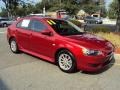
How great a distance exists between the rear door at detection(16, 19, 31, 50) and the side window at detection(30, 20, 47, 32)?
0.21 m

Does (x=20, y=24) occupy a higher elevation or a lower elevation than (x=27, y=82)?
higher

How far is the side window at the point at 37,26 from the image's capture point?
8.36m

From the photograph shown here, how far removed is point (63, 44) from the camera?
7.40 meters

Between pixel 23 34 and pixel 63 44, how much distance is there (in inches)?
87.7

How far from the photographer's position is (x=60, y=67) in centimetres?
757

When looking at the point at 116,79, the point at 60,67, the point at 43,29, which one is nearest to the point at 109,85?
the point at 116,79

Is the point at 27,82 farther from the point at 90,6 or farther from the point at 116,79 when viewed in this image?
the point at 90,6

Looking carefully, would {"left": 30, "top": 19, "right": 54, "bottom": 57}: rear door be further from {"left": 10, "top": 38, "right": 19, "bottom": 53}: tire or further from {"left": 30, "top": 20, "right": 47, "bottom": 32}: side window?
{"left": 10, "top": 38, "right": 19, "bottom": 53}: tire

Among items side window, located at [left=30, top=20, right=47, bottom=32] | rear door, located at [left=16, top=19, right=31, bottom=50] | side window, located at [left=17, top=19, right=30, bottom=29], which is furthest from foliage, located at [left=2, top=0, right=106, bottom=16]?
side window, located at [left=30, top=20, right=47, bottom=32]

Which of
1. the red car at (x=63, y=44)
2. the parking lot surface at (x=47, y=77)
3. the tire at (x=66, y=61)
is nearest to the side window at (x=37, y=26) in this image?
the red car at (x=63, y=44)

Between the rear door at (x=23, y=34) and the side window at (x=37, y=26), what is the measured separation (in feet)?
0.69

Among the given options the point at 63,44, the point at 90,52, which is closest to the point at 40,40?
the point at 63,44

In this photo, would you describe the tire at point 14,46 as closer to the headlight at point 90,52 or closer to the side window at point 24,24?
the side window at point 24,24

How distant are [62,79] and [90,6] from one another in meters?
70.8
